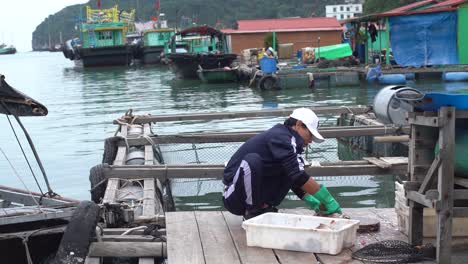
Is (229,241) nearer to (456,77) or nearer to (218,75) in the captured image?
(456,77)

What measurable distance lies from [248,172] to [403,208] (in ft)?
3.66

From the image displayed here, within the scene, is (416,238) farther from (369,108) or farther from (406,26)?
(406,26)

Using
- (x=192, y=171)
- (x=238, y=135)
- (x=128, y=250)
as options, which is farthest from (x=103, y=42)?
(x=128, y=250)

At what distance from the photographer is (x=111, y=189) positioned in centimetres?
693

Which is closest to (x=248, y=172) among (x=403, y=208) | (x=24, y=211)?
(x=403, y=208)

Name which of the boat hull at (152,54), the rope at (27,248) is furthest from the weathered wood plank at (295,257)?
the boat hull at (152,54)

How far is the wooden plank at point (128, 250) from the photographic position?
5.10m

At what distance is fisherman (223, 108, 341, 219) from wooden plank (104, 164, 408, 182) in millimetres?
2137

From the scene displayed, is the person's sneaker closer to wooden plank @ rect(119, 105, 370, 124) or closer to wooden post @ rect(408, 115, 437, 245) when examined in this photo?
wooden post @ rect(408, 115, 437, 245)

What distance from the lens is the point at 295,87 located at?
28.1 metres

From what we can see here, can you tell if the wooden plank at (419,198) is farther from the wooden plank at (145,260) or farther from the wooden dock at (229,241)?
the wooden plank at (145,260)

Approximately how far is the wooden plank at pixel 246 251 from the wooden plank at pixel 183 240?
254mm

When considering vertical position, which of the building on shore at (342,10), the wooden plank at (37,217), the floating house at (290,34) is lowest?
the wooden plank at (37,217)

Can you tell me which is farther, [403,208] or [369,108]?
[369,108]
